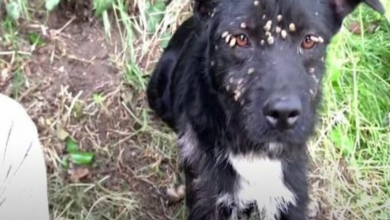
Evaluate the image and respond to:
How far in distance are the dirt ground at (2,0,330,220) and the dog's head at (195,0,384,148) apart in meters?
1.07

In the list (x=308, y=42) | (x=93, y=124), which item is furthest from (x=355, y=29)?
(x=308, y=42)

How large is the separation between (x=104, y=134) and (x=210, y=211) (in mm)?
913

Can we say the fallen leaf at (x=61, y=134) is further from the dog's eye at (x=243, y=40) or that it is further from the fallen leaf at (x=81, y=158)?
the dog's eye at (x=243, y=40)

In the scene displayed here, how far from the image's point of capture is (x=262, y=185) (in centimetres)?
412

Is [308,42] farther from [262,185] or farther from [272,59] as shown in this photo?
[262,185]

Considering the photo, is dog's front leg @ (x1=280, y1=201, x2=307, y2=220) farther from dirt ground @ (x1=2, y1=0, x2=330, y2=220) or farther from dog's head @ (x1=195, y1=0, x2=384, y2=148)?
dirt ground @ (x1=2, y1=0, x2=330, y2=220)

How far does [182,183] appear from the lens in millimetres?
4727

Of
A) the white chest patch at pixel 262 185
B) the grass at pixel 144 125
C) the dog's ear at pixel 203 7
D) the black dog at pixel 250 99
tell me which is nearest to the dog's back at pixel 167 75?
the black dog at pixel 250 99

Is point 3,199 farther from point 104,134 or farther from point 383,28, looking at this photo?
point 383,28

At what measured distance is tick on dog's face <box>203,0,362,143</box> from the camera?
358 centimetres

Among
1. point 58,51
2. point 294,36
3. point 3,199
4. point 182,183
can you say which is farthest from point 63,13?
point 294,36

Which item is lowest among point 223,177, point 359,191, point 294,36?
point 359,191

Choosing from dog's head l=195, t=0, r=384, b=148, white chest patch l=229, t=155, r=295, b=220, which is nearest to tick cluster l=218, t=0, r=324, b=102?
dog's head l=195, t=0, r=384, b=148

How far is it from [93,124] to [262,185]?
115 cm
